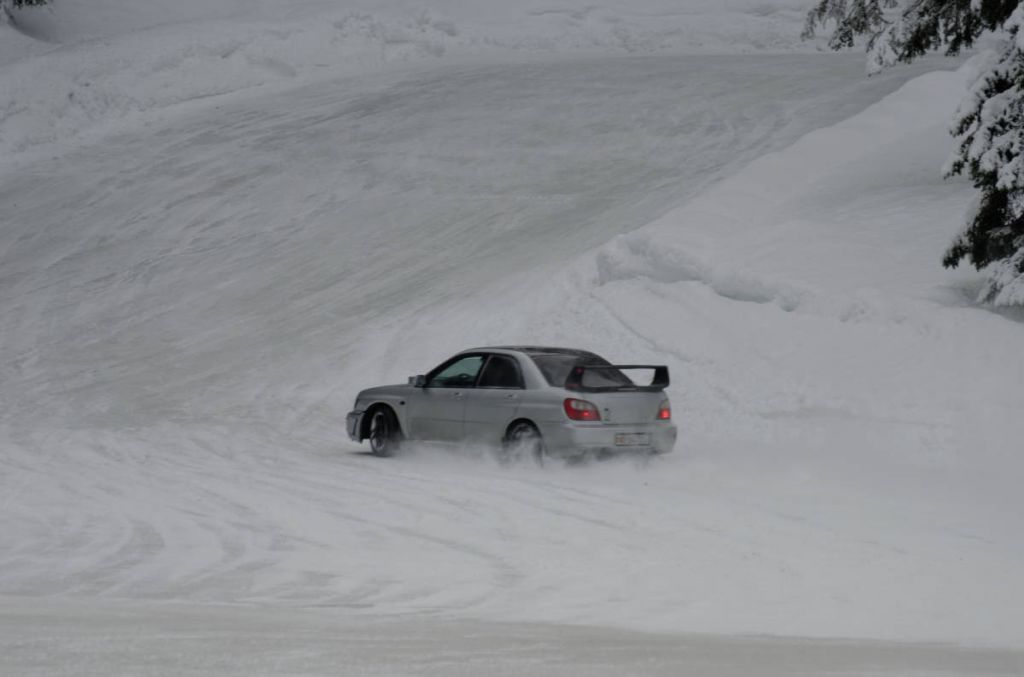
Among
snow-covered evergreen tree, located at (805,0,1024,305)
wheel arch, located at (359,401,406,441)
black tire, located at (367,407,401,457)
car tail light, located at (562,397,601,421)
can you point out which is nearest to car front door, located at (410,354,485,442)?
black tire, located at (367,407,401,457)

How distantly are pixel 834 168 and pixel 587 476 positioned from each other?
14340 millimetres

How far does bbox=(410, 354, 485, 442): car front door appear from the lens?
51.3ft

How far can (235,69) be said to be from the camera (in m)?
44.3

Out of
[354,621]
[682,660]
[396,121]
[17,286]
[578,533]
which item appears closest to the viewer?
[682,660]

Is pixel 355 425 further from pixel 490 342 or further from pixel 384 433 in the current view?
pixel 490 342

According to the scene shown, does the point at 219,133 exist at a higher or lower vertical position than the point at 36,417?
higher

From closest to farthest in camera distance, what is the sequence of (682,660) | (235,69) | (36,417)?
(682,660) → (36,417) → (235,69)

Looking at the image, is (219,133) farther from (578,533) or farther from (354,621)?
(354,621)

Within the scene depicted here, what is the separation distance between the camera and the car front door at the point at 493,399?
594 inches

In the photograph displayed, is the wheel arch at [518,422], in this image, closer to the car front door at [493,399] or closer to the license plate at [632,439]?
the car front door at [493,399]

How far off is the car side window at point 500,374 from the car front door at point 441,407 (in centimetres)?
12

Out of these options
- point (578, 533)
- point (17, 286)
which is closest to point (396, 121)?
point (17, 286)

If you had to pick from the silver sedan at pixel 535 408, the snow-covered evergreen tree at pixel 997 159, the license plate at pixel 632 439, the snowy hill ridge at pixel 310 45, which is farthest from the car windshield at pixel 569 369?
the snowy hill ridge at pixel 310 45

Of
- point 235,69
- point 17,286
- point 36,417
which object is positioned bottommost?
point 36,417
